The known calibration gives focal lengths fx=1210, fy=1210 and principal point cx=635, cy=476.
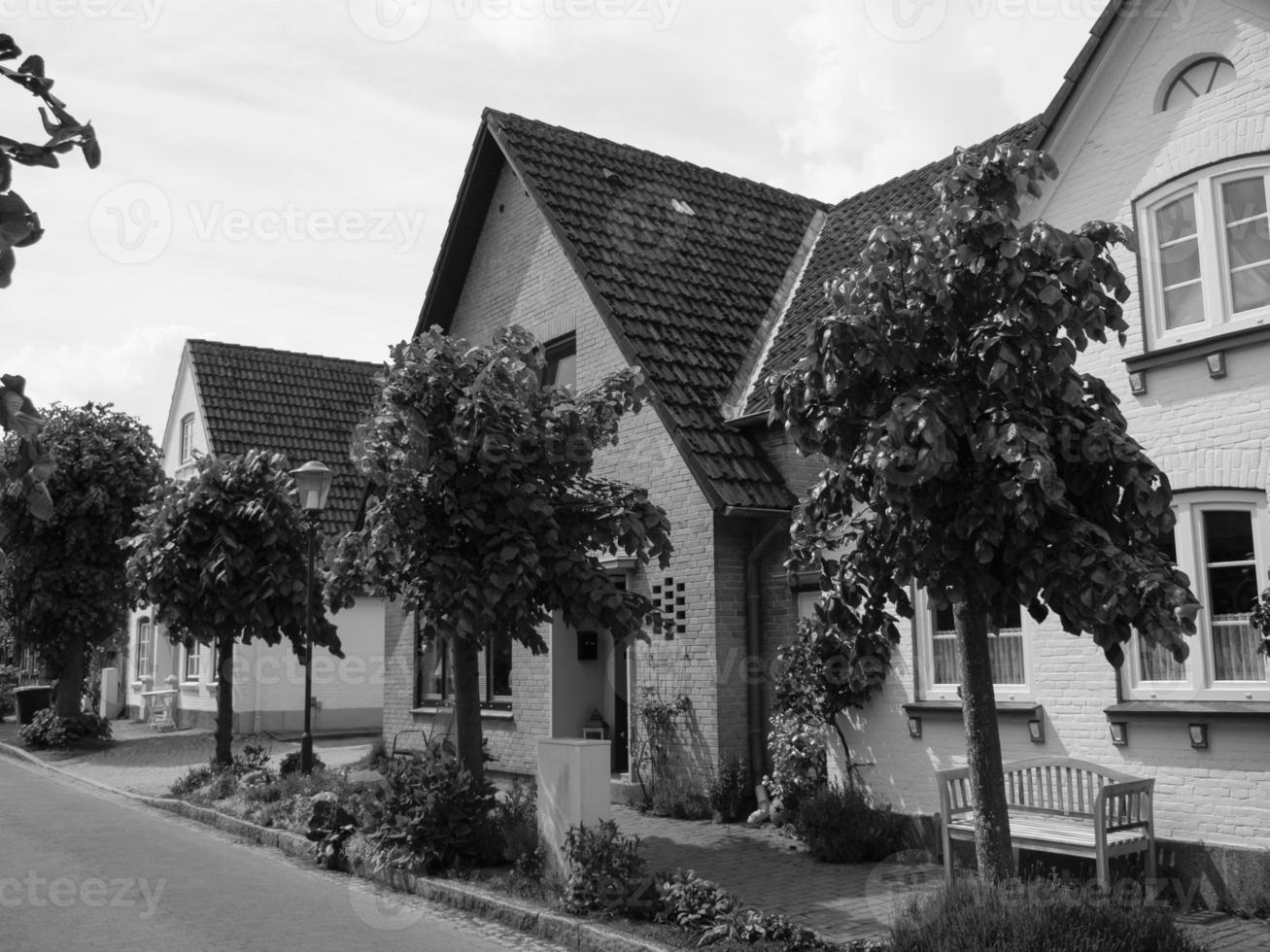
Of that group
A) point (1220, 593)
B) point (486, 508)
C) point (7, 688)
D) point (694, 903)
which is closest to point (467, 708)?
point (486, 508)

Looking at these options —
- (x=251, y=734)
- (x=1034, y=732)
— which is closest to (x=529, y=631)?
(x=1034, y=732)

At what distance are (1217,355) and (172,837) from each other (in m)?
11.3

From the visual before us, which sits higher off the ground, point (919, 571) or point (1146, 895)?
point (919, 571)

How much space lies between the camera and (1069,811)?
9.50 meters

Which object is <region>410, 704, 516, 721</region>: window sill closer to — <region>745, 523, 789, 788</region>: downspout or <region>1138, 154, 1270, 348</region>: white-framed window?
<region>745, 523, 789, 788</region>: downspout

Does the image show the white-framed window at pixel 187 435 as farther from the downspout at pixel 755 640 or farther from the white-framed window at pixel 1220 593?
the white-framed window at pixel 1220 593

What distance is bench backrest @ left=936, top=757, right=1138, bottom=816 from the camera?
931 cm

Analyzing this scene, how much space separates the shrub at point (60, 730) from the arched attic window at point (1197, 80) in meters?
22.5

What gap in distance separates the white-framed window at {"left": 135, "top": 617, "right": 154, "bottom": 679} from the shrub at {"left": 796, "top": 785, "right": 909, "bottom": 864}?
23.7 metres

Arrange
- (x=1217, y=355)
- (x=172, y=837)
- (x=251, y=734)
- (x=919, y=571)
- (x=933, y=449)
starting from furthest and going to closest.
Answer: (x=251, y=734) < (x=172, y=837) < (x=1217, y=355) < (x=919, y=571) < (x=933, y=449)

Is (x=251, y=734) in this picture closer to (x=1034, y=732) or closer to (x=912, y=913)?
(x=1034, y=732)

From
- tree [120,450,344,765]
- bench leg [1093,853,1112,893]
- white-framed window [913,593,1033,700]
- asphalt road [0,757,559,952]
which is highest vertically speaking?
tree [120,450,344,765]

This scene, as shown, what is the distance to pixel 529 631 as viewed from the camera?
1093 cm

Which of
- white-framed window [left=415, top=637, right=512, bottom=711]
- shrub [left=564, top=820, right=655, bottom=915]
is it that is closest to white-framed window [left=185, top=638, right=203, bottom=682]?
white-framed window [left=415, top=637, right=512, bottom=711]
